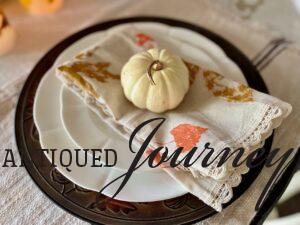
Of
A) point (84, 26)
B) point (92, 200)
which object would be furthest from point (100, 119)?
point (84, 26)

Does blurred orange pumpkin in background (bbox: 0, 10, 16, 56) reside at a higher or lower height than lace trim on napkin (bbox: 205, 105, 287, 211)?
lower

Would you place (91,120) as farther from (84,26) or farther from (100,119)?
(84,26)

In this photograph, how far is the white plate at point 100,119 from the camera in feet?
1.75

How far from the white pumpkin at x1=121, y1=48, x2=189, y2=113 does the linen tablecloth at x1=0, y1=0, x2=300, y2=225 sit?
0.50ft

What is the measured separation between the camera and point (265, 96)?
0.53 meters

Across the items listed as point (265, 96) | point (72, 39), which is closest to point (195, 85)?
point (265, 96)

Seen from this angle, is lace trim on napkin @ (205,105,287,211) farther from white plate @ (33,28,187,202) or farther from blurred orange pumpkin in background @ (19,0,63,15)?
blurred orange pumpkin in background @ (19,0,63,15)

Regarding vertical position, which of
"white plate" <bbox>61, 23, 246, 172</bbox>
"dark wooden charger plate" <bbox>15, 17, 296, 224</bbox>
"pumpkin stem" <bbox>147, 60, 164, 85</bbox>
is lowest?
"dark wooden charger plate" <bbox>15, 17, 296, 224</bbox>

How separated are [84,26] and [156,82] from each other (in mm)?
263

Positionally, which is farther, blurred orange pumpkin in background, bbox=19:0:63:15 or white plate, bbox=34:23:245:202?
blurred orange pumpkin in background, bbox=19:0:63:15

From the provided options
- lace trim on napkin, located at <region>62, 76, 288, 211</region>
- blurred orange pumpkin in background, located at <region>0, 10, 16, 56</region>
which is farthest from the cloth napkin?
blurred orange pumpkin in background, located at <region>0, 10, 16, 56</region>

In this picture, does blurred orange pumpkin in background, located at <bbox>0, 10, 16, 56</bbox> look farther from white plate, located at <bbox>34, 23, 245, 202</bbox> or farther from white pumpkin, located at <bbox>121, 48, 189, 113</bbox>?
white pumpkin, located at <bbox>121, 48, 189, 113</bbox>

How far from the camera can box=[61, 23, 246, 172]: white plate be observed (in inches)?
21.0

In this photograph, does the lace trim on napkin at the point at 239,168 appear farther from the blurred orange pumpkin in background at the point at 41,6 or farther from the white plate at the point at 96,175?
the blurred orange pumpkin in background at the point at 41,6
